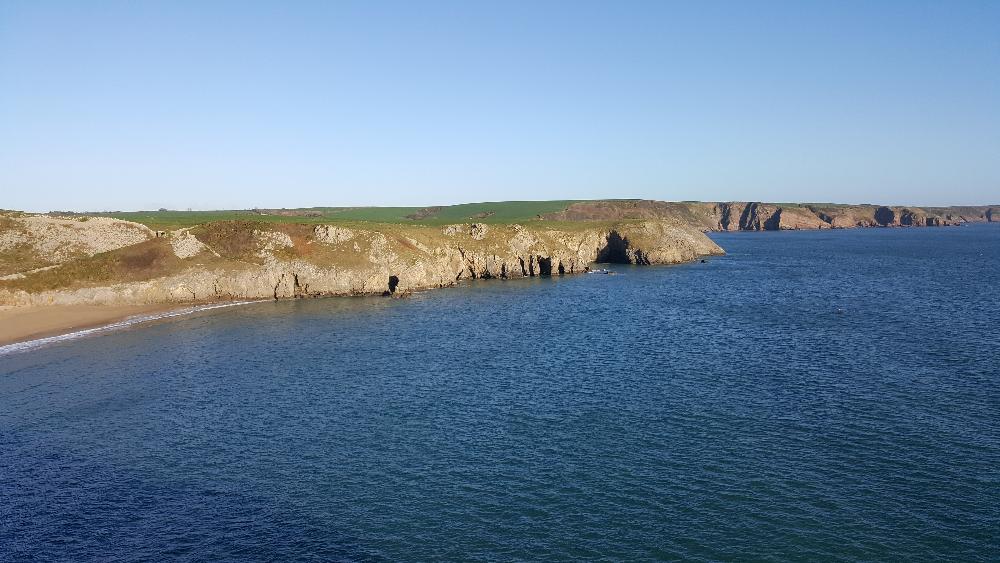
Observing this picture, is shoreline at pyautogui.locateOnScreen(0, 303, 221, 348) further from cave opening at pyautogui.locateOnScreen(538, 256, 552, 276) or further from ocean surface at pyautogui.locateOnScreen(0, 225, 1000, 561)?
cave opening at pyautogui.locateOnScreen(538, 256, 552, 276)

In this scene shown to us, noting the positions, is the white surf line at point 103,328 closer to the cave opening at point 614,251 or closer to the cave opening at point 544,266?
the cave opening at point 544,266

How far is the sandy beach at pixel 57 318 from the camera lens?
7014 centimetres

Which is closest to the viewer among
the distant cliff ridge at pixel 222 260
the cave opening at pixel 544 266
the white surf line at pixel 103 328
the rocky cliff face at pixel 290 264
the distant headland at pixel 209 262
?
the white surf line at pixel 103 328

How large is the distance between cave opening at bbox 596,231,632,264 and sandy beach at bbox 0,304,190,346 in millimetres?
97629

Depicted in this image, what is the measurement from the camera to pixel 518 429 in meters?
40.2

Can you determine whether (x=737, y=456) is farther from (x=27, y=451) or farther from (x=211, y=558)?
(x=27, y=451)

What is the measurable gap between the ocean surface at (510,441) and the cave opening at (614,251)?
74628mm

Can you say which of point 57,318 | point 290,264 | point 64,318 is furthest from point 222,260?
point 57,318

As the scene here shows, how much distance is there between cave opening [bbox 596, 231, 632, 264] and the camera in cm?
14812

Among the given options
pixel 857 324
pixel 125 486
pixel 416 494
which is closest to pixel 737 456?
pixel 416 494

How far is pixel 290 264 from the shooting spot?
97.4 m

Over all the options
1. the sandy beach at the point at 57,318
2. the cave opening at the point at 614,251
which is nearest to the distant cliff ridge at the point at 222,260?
the sandy beach at the point at 57,318

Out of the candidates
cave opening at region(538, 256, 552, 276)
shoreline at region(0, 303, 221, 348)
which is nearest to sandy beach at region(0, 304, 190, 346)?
shoreline at region(0, 303, 221, 348)

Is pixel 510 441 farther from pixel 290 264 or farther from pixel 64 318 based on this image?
pixel 290 264
